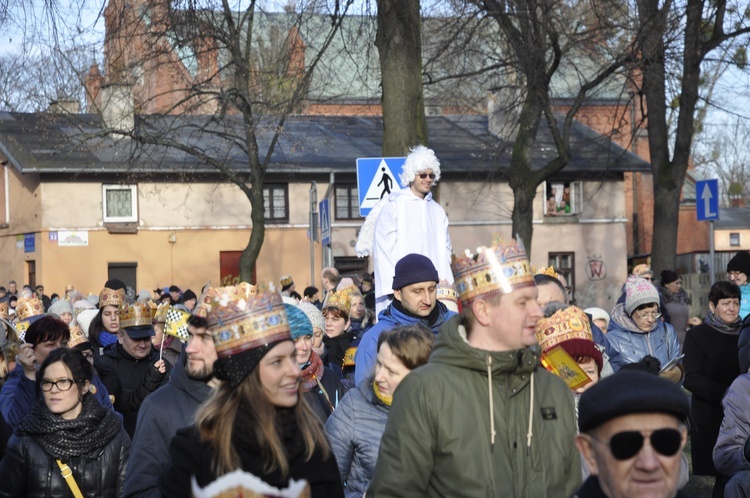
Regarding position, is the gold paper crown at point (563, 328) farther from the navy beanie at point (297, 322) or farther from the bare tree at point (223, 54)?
the bare tree at point (223, 54)

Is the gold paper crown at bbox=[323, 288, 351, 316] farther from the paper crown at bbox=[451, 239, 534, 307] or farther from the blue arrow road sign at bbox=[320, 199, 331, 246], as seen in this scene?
the paper crown at bbox=[451, 239, 534, 307]

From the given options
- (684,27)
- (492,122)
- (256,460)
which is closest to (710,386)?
(256,460)

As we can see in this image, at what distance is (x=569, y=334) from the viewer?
19.9 ft

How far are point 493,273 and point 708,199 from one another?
629 inches

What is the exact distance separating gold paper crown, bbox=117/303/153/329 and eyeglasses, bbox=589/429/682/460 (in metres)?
6.86

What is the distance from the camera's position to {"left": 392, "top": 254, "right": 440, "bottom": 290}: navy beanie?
7023 mm

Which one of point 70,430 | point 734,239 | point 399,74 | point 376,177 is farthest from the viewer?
point 734,239

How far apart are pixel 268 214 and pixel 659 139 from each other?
2036cm

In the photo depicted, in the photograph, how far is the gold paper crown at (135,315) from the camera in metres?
9.52

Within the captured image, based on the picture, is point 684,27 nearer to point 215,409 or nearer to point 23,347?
point 23,347

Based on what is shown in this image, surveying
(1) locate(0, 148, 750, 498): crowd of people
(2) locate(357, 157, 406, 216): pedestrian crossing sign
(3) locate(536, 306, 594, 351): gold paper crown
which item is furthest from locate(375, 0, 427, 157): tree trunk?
(3) locate(536, 306, 594, 351): gold paper crown

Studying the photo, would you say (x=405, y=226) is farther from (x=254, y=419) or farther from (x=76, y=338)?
(x=254, y=419)

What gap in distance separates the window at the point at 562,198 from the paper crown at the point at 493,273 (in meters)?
41.2

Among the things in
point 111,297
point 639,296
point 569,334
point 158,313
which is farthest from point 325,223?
point 569,334
